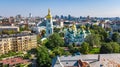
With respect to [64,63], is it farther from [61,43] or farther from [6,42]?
[61,43]

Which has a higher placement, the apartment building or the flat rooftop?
the flat rooftop

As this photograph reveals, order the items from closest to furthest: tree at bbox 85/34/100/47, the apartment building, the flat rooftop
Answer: the flat rooftop → the apartment building → tree at bbox 85/34/100/47

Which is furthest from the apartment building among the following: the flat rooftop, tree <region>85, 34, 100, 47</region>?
the flat rooftop

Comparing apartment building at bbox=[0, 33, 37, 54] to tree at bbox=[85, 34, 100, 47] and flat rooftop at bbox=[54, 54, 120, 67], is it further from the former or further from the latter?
flat rooftop at bbox=[54, 54, 120, 67]

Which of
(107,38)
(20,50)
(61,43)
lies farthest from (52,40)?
(107,38)

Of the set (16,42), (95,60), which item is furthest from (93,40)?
(95,60)

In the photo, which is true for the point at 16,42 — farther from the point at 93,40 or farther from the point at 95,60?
the point at 95,60

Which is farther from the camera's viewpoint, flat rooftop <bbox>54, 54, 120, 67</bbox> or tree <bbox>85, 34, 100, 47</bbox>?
tree <bbox>85, 34, 100, 47</bbox>

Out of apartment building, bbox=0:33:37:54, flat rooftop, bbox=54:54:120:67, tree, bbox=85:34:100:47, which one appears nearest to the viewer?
flat rooftop, bbox=54:54:120:67
